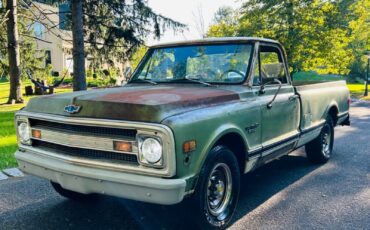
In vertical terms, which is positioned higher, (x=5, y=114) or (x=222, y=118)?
(x=222, y=118)

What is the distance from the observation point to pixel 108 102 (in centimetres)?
313

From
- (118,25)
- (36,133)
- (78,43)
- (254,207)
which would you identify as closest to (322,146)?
(254,207)

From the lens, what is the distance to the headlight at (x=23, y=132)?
369cm

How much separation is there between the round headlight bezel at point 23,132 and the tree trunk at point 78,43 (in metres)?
8.10

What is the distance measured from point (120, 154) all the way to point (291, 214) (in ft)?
6.92

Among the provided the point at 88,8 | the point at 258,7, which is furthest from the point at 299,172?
the point at 258,7

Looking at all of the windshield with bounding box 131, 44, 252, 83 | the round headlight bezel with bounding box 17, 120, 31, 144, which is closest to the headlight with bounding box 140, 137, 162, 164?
the round headlight bezel with bounding box 17, 120, 31, 144

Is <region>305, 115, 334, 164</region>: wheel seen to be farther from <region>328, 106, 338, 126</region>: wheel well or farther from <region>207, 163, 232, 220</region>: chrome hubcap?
<region>207, 163, 232, 220</region>: chrome hubcap

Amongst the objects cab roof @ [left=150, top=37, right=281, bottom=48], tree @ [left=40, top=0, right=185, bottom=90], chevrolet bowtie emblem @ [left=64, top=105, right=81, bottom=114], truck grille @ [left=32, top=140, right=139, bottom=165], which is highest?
tree @ [left=40, top=0, right=185, bottom=90]

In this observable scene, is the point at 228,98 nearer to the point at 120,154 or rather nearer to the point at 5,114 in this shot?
the point at 120,154

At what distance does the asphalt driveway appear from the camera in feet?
12.4

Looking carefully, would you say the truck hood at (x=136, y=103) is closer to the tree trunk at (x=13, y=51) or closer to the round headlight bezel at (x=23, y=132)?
the round headlight bezel at (x=23, y=132)

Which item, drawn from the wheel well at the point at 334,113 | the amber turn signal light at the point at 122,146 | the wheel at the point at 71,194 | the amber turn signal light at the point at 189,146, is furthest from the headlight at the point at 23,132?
the wheel well at the point at 334,113

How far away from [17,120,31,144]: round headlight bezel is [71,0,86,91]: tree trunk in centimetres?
810
